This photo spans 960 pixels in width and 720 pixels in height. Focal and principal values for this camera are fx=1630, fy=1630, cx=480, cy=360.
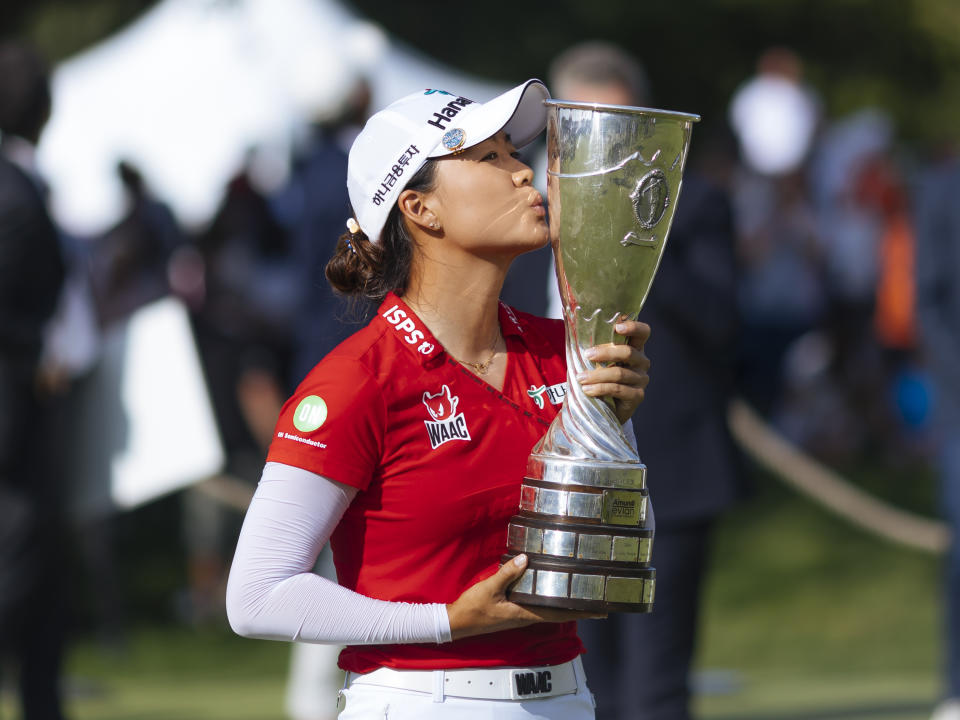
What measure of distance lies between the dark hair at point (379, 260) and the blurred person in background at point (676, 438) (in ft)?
5.91

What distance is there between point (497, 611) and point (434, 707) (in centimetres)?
24

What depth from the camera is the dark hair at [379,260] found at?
2.95 metres

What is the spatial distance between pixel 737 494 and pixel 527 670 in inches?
90.2

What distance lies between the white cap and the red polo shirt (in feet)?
0.74

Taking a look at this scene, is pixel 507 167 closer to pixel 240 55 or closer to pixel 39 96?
pixel 39 96

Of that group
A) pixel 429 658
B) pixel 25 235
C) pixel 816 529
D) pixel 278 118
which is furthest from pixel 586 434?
pixel 278 118

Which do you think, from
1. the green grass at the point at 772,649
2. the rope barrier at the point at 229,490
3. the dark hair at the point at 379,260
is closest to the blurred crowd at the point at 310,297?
the dark hair at the point at 379,260

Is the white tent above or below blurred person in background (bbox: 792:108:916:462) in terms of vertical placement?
above

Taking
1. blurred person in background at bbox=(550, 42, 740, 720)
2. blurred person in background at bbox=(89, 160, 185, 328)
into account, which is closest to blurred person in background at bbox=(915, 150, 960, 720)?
blurred person in background at bbox=(550, 42, 740, 720)

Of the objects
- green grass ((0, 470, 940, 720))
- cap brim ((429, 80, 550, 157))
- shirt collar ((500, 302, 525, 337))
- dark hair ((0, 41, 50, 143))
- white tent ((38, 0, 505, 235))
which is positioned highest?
white tent ((38, 0, 505, 235))

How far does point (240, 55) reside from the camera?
544 inches

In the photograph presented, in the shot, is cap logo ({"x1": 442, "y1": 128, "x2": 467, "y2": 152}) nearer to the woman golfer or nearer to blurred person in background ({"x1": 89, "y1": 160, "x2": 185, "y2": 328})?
the woman golfer

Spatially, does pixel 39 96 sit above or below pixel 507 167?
above

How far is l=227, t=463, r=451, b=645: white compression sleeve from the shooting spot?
2662 mm
